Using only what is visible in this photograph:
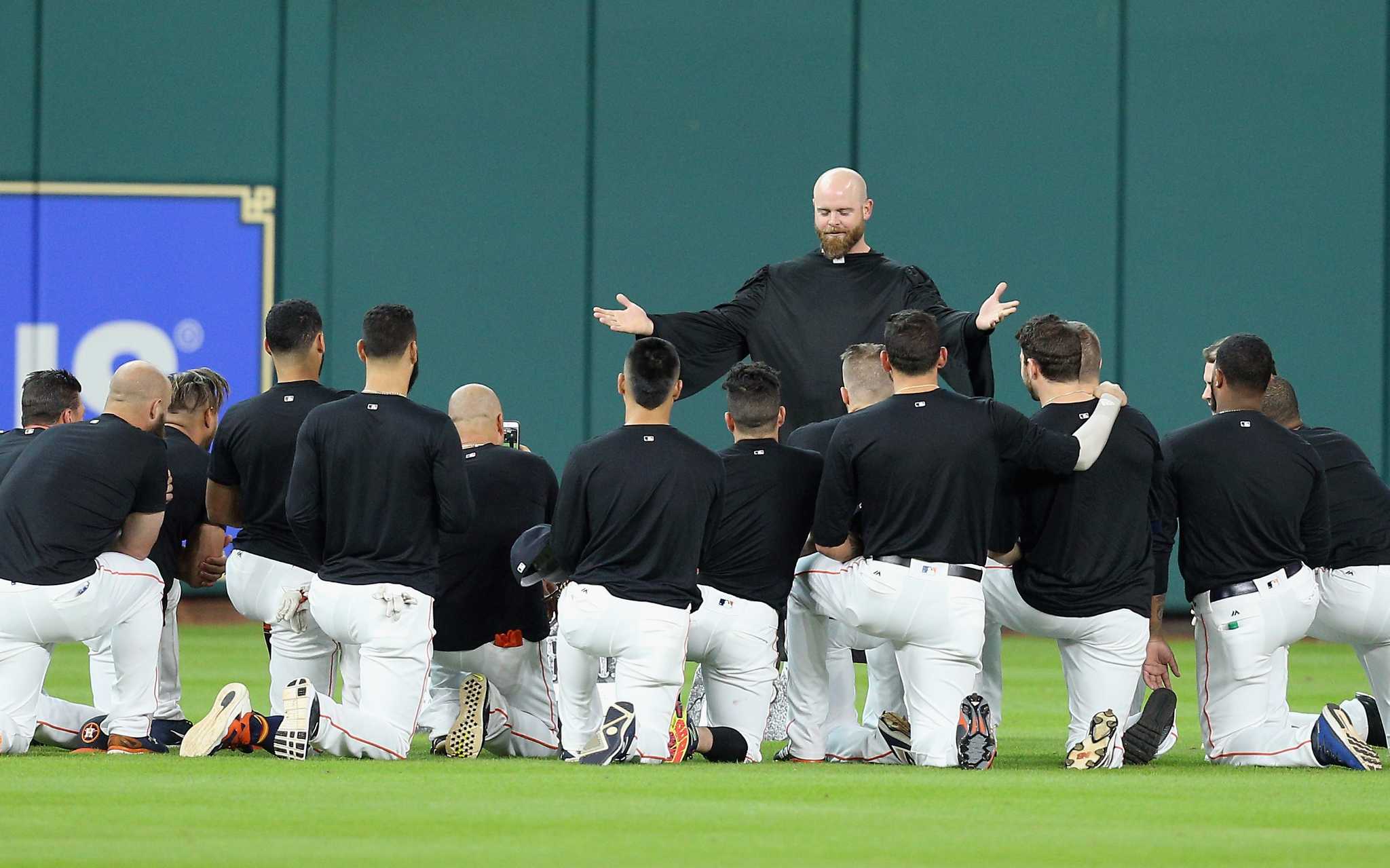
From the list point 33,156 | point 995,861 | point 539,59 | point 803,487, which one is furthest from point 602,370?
point 995,861

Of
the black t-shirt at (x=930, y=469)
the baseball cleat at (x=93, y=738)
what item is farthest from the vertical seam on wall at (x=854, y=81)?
the baseball cleat at (x=93, y=738)

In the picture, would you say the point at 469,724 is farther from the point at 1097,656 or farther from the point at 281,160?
the point at 281,160

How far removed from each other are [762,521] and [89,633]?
2831 millimetres

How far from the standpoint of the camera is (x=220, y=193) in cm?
1568

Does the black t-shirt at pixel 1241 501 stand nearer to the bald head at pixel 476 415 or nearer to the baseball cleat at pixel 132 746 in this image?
the bald head at pixel 476 415

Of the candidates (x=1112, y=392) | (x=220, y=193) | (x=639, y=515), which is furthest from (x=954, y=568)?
(x=220, y=193)

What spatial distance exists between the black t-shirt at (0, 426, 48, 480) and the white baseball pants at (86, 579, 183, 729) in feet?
2.83

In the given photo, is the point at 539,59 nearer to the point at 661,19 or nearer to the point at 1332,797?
the point at 661,19

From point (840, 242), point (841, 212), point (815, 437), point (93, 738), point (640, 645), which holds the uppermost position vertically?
point (841, 212)

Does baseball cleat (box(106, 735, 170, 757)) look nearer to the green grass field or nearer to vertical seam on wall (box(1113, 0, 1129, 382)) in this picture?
the green grass field

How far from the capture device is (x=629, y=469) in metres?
7.21

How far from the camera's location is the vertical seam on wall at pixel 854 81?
15898 mm

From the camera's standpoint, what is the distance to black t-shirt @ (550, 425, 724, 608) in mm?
7168

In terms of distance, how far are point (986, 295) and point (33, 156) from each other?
845 cm
